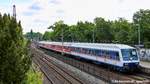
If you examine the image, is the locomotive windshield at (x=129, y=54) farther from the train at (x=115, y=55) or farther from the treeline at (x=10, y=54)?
the treeline at (x=10, y=54)

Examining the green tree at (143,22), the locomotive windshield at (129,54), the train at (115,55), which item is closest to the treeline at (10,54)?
the train at (115,55)

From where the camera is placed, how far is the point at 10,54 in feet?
48.6

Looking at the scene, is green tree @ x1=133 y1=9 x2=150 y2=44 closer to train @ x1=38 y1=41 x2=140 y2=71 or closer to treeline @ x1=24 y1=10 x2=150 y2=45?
treeline @ x1=24 y1=10 x2=150 y2=45

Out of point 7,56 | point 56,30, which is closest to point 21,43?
point 7,56

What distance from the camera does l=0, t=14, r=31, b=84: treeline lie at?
48.7 feet

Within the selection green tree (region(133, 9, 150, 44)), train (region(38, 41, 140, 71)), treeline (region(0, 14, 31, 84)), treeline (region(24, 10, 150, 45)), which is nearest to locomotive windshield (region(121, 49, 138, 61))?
train (region(38, 41, 140, 71))

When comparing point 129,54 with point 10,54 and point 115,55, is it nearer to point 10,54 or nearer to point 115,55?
point 115,55

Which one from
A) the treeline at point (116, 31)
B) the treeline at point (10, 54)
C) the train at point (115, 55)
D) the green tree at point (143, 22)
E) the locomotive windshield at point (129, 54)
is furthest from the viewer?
the treeline at point (116, 31)

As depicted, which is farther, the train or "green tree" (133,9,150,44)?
"green tree" (133,9,150,44)

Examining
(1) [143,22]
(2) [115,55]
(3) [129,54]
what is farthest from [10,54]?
(1) [143,22]

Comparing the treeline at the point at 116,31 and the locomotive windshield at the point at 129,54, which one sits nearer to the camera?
the locomotive windshield at the point at 129,54

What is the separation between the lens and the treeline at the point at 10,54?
1484cm

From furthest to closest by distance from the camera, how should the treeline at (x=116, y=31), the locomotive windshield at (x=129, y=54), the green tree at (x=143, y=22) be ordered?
1. the treeline at (x=116, y=31)
2. the green tree at (x=143, y=22)
3. the locomotive windshield at (x=129, y=54)

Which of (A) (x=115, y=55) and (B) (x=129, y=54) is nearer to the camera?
(B) (x=129, y=54)
